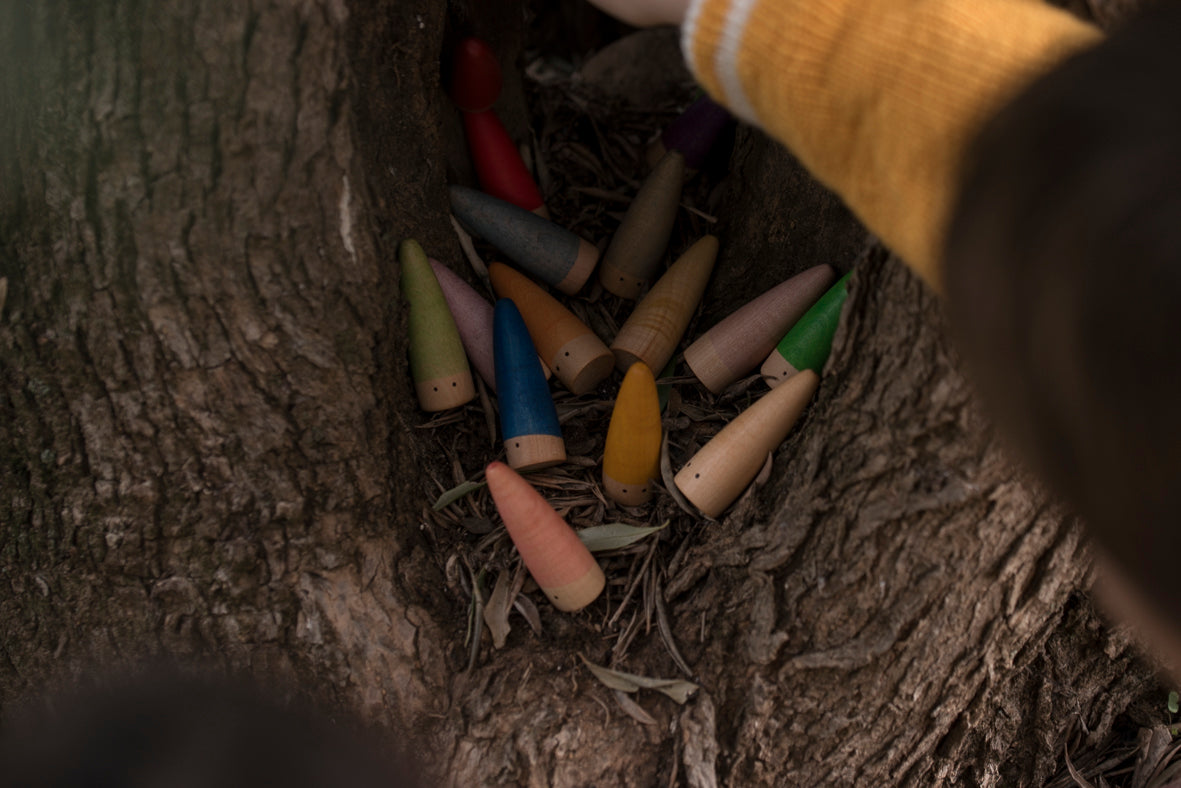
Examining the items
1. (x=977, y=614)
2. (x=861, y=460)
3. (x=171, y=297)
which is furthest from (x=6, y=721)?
(x=977, y=614)

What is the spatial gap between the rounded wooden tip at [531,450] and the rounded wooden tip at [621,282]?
38cm

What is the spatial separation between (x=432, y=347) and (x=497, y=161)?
0.48m

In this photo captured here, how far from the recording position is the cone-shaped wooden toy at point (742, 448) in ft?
4.21

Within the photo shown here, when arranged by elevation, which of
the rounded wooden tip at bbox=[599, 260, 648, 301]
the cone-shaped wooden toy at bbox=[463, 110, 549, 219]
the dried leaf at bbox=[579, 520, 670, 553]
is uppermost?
the cone-shaped wooden toy at bbox=[463, 110, 549, 219]

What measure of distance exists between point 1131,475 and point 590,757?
918mm

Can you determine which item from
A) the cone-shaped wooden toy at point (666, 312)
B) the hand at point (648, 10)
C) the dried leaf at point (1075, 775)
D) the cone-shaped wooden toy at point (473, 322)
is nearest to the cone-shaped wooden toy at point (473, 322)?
the cone-shaped wooden toy at point (473, 322)

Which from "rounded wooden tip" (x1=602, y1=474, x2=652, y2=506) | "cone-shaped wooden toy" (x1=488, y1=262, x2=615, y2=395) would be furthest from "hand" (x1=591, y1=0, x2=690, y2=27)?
"rounded wooden tip" (x1=602, y1=474, x2=652, y2=506)

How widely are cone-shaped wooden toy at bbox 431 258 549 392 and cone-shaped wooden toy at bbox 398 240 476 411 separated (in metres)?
0.07

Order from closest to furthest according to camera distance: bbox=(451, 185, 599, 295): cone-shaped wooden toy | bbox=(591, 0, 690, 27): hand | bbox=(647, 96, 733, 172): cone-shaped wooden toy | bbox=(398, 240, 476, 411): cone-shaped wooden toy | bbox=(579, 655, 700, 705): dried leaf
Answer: bbox=(591, 0, 690, 27): hand < bbox=(579, 655, 700, 705): dried leaf < bbox=(398, 240, 476, 411): cone-shaped wooden toy < bbox=(451, 185, 599, 295): cone-shaped wooden toy < bbox=(647, 96, 733, 172): cone-shaped wooden toy

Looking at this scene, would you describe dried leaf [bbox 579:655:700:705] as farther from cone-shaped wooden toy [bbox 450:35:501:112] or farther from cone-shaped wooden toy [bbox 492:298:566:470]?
cone-shaped wooden toy [bbox 450:35:501:112]

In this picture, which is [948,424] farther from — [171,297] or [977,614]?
[171,297]

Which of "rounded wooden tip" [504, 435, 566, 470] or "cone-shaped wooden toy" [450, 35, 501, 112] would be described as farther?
"cone-shaped wooden toy" [450, 35, 501, 112]

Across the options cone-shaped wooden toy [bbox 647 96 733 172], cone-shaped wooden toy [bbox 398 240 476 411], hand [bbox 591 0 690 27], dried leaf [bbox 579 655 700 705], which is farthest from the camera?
cone-shaped wooden toy [bbox 647 96 733 172]

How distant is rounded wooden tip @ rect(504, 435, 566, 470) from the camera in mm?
1405
